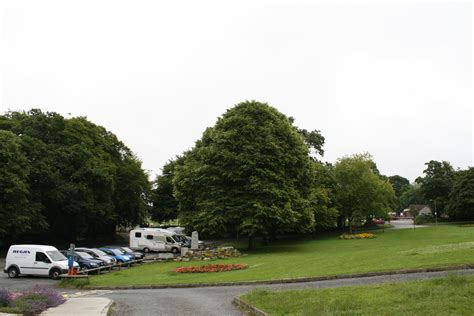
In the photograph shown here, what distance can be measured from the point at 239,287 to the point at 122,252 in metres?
24.4

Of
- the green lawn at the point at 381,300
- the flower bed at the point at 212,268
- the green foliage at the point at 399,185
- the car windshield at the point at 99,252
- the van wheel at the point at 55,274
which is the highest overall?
the green foliage at the point at 399,185

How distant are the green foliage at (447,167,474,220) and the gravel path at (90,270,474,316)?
67.7m

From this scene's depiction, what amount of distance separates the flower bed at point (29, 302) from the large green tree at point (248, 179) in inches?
1046

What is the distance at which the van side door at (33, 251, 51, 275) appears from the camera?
105ft

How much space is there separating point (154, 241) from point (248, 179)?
16091 millimetres

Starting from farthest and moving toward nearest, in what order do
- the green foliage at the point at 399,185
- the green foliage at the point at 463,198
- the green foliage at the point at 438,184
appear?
the green foliage at the point at 399,185 → the green foliage at the point at 438,184 → the green foliage at the point at 463,198

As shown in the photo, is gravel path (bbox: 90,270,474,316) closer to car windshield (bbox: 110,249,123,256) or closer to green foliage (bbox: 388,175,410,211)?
car windshield (bbox: 110,249,123,256)

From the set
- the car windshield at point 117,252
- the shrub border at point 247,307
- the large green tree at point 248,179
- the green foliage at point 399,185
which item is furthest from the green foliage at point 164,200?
the green foliage at point 399,185

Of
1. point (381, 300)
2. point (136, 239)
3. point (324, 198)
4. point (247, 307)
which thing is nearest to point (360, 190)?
point (324, 198)

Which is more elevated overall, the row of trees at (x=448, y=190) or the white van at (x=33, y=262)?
the row of trees at (x=448, y=190)

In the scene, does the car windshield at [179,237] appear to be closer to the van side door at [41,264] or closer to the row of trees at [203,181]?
the row of trees at [203,181]

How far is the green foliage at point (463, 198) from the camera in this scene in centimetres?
7881

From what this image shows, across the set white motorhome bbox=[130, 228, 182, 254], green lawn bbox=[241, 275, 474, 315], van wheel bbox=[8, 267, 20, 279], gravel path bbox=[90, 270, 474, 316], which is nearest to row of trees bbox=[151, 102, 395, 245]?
white motorhome bbox=[130, 228, 182, 254]

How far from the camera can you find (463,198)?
79438 mm
